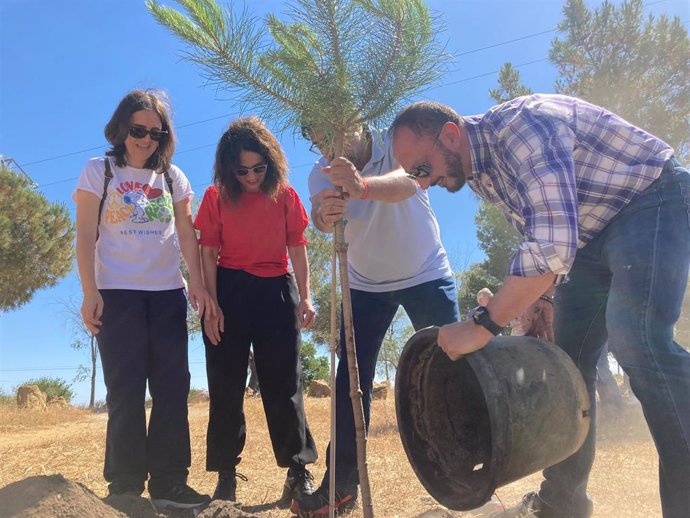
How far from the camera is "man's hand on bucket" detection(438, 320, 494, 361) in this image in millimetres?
1737

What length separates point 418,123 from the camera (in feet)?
6.71

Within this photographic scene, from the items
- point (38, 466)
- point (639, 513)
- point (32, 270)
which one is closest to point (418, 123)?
point (639, 513)

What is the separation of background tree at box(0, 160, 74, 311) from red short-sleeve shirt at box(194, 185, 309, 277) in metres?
11.4

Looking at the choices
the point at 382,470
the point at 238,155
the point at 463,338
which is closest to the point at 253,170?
the point at 238,155

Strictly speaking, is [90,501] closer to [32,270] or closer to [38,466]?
[38,466]

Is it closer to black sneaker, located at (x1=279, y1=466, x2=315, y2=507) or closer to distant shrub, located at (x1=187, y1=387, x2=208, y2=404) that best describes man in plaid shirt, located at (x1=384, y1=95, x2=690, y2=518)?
black sneaker, located at (x1=279, y1=466, x2=315, y2=507)

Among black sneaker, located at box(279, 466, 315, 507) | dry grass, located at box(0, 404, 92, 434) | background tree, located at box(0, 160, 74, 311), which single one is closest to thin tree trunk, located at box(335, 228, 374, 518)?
black sneaker, located at box(279, 466, 315, 507)

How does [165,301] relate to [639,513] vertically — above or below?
above

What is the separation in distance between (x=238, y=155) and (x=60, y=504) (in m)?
1.70

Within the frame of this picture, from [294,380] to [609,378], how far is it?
15.6 ft

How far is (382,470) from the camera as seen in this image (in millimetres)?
3730

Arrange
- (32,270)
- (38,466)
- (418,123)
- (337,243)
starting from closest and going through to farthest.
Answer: (418,123) → (337,243) → (38,466) → (32,270)

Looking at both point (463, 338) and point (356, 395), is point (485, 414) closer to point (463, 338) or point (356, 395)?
point (356, 395)

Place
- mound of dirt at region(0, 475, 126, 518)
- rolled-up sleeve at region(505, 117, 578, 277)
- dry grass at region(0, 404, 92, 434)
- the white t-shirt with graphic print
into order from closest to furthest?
rolled-up sleeve at region(505, 117, 578, 277)
mound of dirt at region(0, 475, 126, 518)
the white t-shirt with graphic print
dry grass at region(0, 404, 92, 434)
